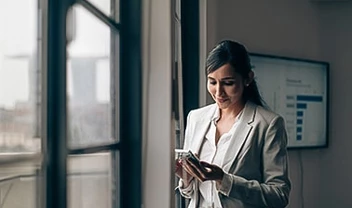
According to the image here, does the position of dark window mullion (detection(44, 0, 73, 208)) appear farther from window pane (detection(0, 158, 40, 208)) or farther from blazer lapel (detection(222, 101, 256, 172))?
blazer lapel (detection(222, 101, 256, 172))

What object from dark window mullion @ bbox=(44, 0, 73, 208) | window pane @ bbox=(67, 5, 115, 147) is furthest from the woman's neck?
dark window mullion @ bbox=(44, 0, 73, 208)

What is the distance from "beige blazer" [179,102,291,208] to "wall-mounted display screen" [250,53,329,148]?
50.1 inches

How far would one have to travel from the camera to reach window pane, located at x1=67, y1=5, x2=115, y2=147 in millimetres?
1696

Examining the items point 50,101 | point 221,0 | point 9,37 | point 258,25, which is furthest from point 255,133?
point 258,25

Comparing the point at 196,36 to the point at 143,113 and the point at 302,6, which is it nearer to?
the point at 143,113

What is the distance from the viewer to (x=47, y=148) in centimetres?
148

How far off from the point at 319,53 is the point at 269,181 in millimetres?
2073

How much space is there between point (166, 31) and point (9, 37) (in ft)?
3.04

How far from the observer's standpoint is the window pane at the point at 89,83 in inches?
66.8

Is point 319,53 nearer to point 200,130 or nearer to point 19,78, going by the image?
point 200,130

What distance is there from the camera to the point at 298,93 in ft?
11.8

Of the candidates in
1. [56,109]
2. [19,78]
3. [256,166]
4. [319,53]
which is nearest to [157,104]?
[256,166]

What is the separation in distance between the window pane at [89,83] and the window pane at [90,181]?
6 cm

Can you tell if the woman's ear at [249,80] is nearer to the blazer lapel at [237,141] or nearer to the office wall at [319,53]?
the blazer lapel at [237,141]
